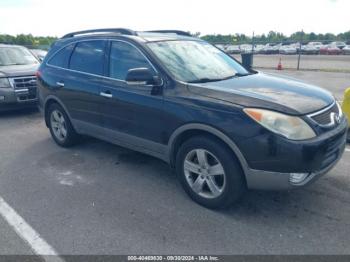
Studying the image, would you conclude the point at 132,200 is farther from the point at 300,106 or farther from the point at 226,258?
the point at 300,106

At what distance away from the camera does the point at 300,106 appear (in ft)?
10.1

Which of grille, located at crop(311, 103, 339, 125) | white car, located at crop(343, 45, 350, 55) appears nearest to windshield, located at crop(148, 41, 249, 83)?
grille, located at crop(311, 103, 339, 125)

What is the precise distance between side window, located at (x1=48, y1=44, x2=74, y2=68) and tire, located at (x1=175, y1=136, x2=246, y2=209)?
2673 mm

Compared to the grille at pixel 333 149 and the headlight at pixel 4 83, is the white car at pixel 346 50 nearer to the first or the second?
the headlight at pixel 4 83

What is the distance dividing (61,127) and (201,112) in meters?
3.07

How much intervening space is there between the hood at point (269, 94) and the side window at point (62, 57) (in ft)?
8.31

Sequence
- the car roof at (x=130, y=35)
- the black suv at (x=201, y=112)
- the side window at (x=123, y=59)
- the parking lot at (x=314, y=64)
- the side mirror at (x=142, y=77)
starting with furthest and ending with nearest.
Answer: the parking lot at (x=314, y=64)
the car roof at (x=130, y=35)
the side window at (x=123, y=59)
the side mirror at (x=142, y=77)
the black suv at (x=201, y=112)

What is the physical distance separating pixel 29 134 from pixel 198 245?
4.77m

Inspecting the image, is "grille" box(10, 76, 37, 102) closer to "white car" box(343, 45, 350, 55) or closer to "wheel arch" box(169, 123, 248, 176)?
"wheel arch" box(169, 123, 248, 176)

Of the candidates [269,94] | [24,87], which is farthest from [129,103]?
[24,87]

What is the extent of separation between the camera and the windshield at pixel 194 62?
372cm

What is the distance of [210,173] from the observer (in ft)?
11.0

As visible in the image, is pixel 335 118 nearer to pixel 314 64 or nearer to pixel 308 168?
pixel 308 168

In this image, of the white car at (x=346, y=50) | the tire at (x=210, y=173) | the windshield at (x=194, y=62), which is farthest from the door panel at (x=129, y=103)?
the white car at (x=346, y=50)
